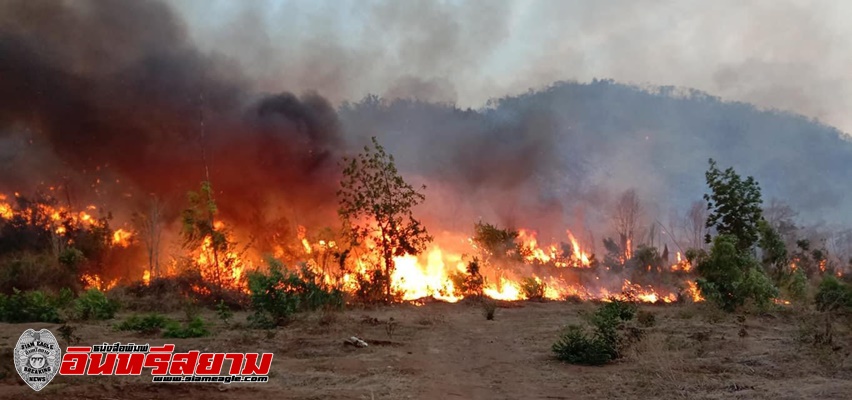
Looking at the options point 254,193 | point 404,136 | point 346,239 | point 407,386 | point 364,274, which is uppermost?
point 404,136

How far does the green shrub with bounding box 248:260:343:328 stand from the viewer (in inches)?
588

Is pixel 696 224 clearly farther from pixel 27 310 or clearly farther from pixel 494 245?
pixel 27 310

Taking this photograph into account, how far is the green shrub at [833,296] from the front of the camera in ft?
45.4

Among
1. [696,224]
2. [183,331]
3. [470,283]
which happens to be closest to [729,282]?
[470,283]

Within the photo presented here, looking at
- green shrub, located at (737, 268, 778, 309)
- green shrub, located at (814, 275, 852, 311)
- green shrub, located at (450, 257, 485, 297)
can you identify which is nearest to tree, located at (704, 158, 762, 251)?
green shrub, located at (737, 268, 778, 309)

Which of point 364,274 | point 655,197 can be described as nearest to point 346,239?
point 364,274

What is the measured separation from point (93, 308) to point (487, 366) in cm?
1340

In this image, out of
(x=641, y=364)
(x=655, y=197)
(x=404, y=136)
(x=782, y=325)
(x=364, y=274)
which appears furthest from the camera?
(x=655, y=197)

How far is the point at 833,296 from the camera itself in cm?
1427

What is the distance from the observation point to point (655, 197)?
4809cm

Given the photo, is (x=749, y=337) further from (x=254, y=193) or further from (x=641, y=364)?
(x=254, y=193)

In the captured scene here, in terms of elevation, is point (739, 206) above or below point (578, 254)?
above

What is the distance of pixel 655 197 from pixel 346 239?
34726 millimetres

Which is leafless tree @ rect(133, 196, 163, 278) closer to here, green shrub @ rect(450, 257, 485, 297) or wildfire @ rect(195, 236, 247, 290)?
wildfire @ rect(195, 236, 247, 290)
